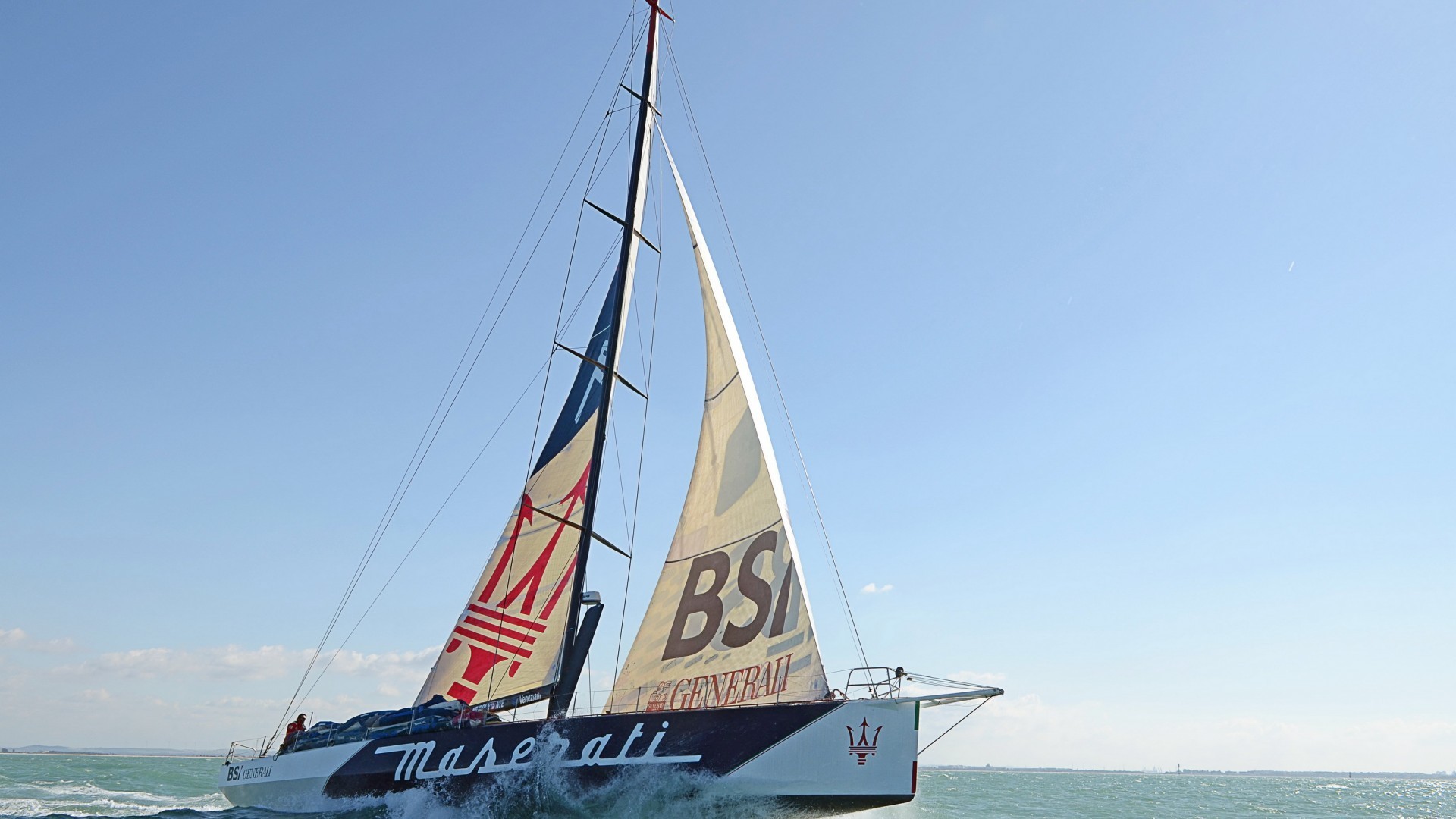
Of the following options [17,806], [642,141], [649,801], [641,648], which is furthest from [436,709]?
[17,806]

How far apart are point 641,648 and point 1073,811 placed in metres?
25.3

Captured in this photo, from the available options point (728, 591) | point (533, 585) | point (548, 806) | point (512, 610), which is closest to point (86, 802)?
point (512, 610)

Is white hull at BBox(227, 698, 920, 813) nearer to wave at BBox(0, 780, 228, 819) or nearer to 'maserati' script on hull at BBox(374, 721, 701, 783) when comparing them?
'maserati' script on hull at BBox(374, 721, 701, 783)

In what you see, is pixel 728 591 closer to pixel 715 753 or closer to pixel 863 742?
pixel 715 753

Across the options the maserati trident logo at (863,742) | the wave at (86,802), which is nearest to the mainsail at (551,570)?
the maserati trident logo at (863,742)

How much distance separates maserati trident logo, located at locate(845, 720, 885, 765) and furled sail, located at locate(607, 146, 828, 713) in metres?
0.77

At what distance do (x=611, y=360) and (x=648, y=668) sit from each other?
5687 millimetres

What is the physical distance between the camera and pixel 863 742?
1130 cm

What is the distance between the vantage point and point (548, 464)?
1708 centimetres

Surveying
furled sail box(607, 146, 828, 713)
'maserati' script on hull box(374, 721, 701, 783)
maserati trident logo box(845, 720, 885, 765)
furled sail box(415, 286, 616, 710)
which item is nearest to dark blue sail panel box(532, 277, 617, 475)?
furled sail box(415, 286, 616, 710)

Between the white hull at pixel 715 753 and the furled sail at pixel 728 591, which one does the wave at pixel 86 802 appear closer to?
the white hull at pixel 715 753

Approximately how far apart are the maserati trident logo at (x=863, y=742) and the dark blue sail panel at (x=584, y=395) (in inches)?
307

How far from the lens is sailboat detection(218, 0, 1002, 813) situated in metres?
11.4

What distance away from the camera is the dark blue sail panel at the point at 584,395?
17.0 m
